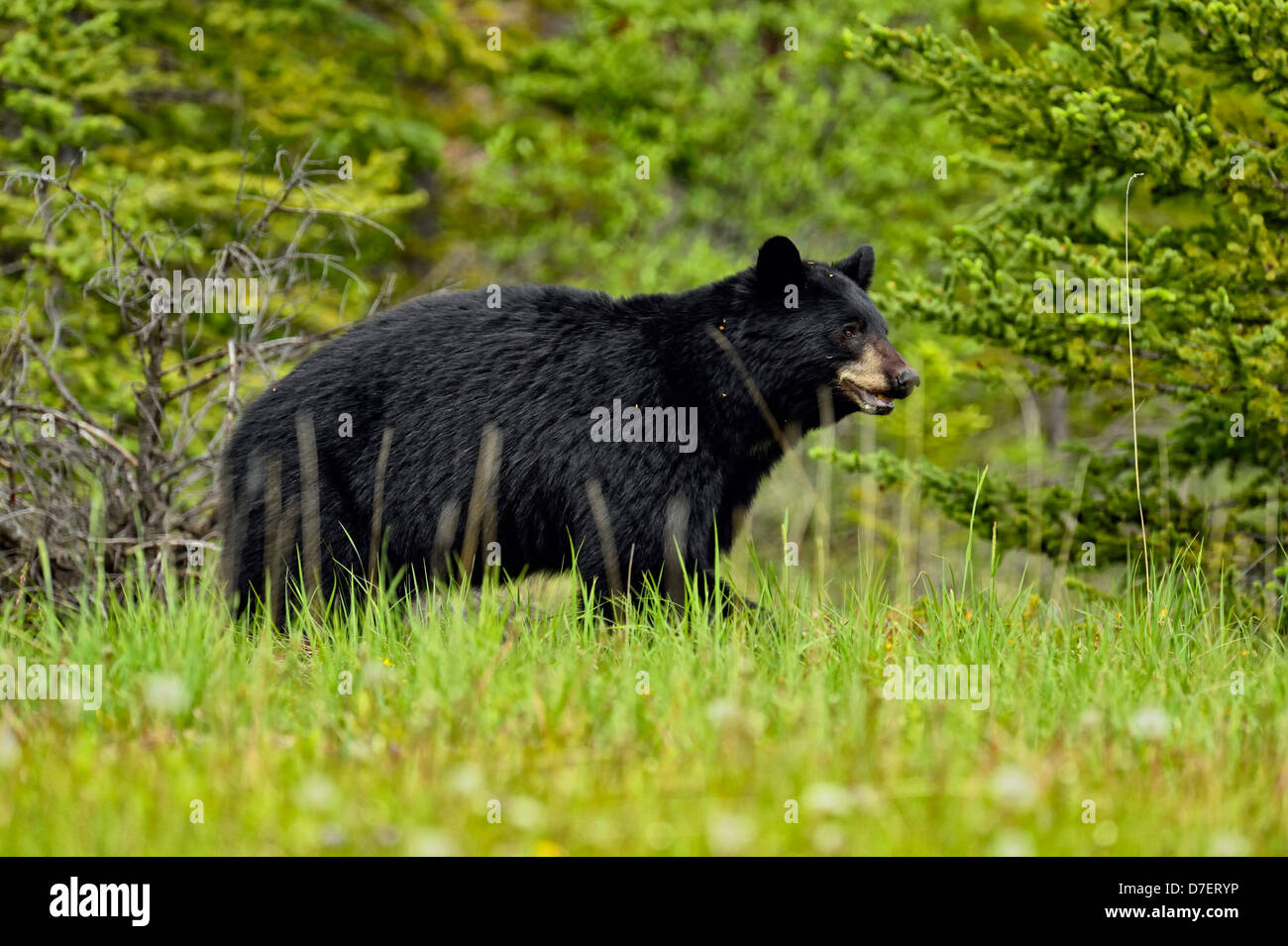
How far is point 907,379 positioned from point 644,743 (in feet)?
8.15

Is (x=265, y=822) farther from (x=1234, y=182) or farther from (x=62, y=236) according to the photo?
(x=62, y=236)

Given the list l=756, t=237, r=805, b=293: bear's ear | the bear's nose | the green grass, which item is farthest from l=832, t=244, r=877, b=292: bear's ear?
the green grass

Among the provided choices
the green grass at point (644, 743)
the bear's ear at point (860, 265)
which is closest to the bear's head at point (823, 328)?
the bear's ear at point (860, 265)

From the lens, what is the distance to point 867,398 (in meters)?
5.21

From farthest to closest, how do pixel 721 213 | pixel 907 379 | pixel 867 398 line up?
pixel 721 213
pixel 867 398
pixel 907 379

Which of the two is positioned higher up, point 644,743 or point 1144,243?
point 1144,243

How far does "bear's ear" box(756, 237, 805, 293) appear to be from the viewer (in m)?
5.26

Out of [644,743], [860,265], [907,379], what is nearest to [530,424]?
[907,379]

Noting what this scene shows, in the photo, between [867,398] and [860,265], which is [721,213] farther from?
[867,398]

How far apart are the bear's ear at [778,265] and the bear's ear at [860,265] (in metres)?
0.44

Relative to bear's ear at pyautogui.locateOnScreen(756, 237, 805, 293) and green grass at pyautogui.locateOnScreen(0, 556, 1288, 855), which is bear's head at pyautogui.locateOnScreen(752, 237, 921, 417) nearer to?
bear's ear at pyautogui.locateOnScreen(756, 237, 805, 293)

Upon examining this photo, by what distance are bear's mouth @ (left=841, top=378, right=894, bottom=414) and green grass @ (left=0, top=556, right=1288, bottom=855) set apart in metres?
1.20

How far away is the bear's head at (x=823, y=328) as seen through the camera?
5.24 metres
